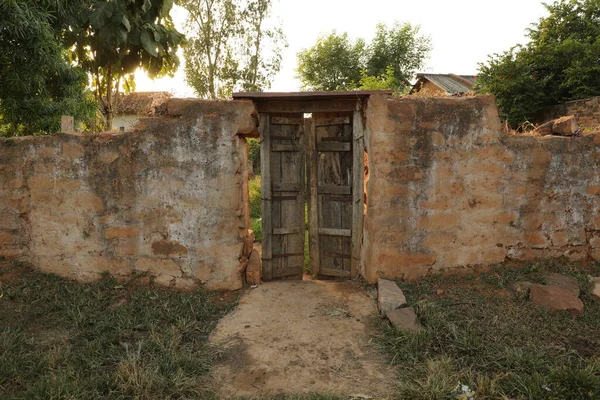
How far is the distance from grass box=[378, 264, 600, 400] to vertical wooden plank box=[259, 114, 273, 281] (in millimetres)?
1850

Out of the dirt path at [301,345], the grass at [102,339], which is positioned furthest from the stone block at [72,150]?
the dirt path at [301,345]

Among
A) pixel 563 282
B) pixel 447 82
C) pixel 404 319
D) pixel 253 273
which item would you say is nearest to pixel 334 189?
pixel 253 273

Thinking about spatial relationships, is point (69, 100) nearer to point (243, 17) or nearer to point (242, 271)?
point (242, 271)

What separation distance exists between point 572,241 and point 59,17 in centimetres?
785

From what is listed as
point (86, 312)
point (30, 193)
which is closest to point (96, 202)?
point (30, 193)

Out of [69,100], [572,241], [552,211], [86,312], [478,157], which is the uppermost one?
[69,100]

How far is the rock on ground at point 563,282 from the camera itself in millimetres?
4391

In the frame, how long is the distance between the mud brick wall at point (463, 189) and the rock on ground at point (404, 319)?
835 mm

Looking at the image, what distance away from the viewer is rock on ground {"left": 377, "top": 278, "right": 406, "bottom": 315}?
4.09 m

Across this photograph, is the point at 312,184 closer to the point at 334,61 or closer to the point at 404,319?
the point at 404,319

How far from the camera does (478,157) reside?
477cm

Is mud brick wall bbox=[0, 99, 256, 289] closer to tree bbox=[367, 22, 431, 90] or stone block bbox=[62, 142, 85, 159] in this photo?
stone block bbox=[62, 142, 85, 159]

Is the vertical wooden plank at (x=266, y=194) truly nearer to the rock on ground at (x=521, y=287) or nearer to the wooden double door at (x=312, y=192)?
the wooden double door at (x=312, y=192)

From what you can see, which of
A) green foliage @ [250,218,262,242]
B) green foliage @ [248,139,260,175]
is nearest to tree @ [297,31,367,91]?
green foliage @ [248,139,260,175]
